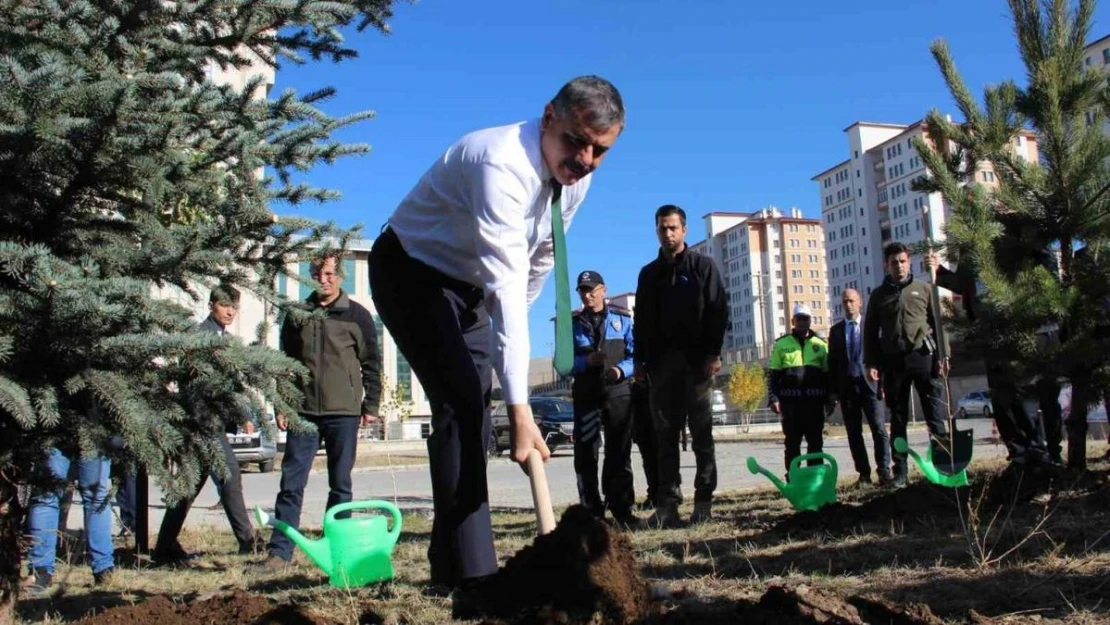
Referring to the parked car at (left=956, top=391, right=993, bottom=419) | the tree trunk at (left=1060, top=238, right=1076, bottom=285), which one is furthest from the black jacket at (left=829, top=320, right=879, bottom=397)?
the parked car at (left=956, top=391, right=993, bottom=419)

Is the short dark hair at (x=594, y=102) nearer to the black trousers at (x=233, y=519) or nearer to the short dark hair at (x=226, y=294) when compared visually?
the short dark hair at (x=226, y=294)

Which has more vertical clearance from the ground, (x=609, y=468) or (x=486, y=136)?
(x=486, y=136)

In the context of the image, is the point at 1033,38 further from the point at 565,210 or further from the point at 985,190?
the point at 565,210

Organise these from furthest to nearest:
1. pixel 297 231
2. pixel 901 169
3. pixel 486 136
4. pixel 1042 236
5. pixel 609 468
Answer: pixel 901 169, pixel 609 468, pixel 1042 236, pixel 297 231, pixel 486 136

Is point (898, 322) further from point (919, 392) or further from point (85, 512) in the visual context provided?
point (85, 512)

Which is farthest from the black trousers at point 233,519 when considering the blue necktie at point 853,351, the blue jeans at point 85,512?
the blue necktie at point 853,351

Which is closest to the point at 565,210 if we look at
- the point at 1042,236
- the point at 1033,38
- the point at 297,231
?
the point at 297,231

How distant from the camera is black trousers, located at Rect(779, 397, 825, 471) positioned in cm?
779

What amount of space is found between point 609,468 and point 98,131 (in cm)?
429

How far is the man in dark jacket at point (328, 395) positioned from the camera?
5.04 m

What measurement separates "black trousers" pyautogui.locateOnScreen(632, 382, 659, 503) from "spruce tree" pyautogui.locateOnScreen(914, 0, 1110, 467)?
283 centimetres

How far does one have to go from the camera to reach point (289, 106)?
4.07 m

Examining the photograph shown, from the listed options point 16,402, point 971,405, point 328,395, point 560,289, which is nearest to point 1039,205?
point 560,289

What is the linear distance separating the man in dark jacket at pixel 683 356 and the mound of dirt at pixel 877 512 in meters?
0.98
